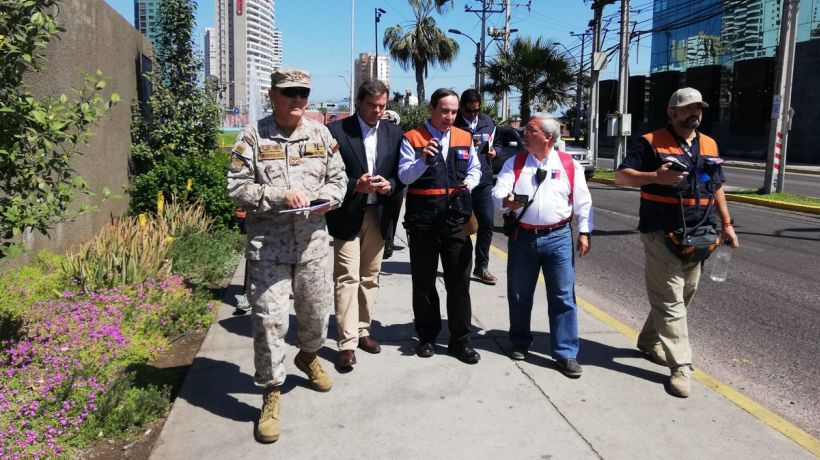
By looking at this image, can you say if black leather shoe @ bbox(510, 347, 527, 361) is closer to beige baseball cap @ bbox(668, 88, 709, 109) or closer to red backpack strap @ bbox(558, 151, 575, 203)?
red backpack strap @ bbox(558, 151, 575, 203)

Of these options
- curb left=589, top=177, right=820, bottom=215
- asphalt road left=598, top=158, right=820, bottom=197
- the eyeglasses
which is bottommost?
curb left=589, top=177, right=820, bottom=215

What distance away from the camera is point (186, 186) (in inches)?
324

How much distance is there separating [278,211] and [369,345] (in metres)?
1.54

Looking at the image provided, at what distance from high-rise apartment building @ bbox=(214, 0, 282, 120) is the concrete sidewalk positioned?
53653mm

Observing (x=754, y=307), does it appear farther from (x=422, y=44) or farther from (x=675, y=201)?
(x=422, y=44)

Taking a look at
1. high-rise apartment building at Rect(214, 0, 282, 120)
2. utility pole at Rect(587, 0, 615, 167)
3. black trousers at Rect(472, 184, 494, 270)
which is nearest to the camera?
black trousers at Rect(472, 184, 494, 270)

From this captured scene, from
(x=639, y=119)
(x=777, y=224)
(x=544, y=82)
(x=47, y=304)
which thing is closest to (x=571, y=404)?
(x=47, y=304)

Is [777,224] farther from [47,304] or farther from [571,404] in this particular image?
[47,304]

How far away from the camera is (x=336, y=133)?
4.46 m

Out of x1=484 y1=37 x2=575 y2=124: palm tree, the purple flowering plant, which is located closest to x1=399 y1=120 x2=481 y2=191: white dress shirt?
the purple flowering plant

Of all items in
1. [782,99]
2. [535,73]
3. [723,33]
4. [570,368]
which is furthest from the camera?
[723,33]

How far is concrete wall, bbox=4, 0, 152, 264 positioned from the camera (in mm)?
6176

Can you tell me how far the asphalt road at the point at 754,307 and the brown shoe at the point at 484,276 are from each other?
0.90 meters

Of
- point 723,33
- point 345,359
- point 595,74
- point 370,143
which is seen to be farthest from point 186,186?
point 723,33
